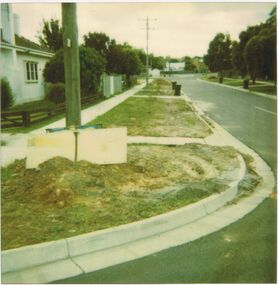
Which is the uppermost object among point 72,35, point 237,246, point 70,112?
point 72,35

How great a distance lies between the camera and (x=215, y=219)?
5.75m

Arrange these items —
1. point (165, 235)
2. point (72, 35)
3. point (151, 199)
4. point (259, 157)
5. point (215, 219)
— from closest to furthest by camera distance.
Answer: point (165, 235) < point (215, 219) < point (151, 199) < point (72, 35) < point (259, 157)

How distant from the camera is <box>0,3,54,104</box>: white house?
20578 millimetres

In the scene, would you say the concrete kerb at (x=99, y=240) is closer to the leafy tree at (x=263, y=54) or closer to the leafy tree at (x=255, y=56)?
the leafy tree at (x=263, y=54)

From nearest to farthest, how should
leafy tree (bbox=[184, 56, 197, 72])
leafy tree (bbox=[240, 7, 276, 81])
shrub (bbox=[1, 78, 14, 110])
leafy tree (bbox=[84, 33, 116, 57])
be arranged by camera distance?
shrub (bbox=[1, 78, 14, 110])
leafy tree (bbox=[240, 7, 276, 81])
leafy tree (bbox=[84, 33, 116, 57])
leafy tree (bbox=[184, 56, 197, 72])

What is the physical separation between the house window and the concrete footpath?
19703mm

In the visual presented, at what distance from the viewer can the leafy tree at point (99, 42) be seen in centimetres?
3894

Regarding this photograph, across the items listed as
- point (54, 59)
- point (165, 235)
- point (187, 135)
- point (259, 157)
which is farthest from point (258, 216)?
point (54, 59)

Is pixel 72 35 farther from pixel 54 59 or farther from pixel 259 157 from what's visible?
pixel 54 59

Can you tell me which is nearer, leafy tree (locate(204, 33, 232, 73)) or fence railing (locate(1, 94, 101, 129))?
fence railing (locate(1, 94, 101, 129))

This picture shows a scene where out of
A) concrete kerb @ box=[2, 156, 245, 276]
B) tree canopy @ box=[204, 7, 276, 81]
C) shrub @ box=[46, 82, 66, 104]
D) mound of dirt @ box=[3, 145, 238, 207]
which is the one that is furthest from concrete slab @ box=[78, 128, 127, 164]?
tree canopy @ box=[204, 7, 276, 81]

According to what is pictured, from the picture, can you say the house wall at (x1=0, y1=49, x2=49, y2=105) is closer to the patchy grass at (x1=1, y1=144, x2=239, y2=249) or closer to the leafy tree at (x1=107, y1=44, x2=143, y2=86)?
the patchy grass at (x1=1, y1=144, x2=239, y2=249)

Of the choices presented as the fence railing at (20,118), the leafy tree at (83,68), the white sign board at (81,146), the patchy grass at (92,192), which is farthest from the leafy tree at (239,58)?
the white sign board at (81,146)

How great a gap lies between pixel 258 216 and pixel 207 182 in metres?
1.37
